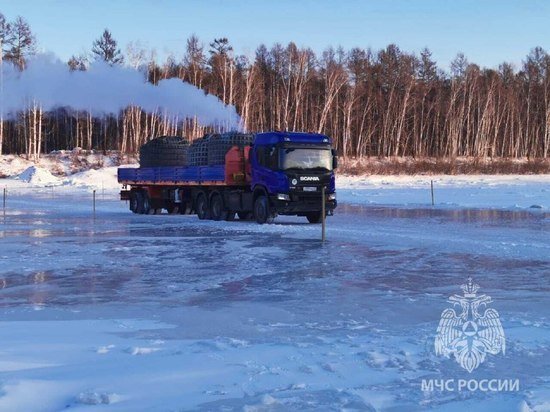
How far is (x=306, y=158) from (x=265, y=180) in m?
1.51

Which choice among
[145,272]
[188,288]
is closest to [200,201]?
[145,272]

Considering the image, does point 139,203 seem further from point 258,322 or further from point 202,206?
point 258,322

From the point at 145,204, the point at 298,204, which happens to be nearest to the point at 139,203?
the point at 145,204

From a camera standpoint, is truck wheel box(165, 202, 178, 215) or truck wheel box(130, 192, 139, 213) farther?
truck wheel box(130, 192, 139, 213)

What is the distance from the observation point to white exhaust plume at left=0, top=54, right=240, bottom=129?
112 ft

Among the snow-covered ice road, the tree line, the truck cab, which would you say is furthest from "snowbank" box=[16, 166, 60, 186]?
the snow-covered ice road

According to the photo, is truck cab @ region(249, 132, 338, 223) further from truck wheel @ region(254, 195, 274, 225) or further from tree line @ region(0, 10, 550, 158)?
tree line @ region(0, 10, 550, 158)

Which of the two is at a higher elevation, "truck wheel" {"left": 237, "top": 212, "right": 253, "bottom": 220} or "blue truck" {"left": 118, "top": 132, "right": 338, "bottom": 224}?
"blue truck" {"left": 118, "top": 132, "right": 338, "bottom": 224}

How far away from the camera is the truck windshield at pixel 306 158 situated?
897 inches

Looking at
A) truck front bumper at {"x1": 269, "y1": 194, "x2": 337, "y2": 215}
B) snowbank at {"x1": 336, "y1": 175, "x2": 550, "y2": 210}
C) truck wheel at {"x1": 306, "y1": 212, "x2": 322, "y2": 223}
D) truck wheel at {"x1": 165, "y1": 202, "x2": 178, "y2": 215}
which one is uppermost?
truck front bumper at {"x1": 269, "y1": 194, "x2": 337, "y2": 215}

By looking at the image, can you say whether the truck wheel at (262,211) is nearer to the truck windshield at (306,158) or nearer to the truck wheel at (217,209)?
the truck windshield at (306,158)

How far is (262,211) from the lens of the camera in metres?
23.5

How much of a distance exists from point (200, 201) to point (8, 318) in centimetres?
1905

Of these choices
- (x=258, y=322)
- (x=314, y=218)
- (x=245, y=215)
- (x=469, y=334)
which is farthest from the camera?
(x=245, y=215)
